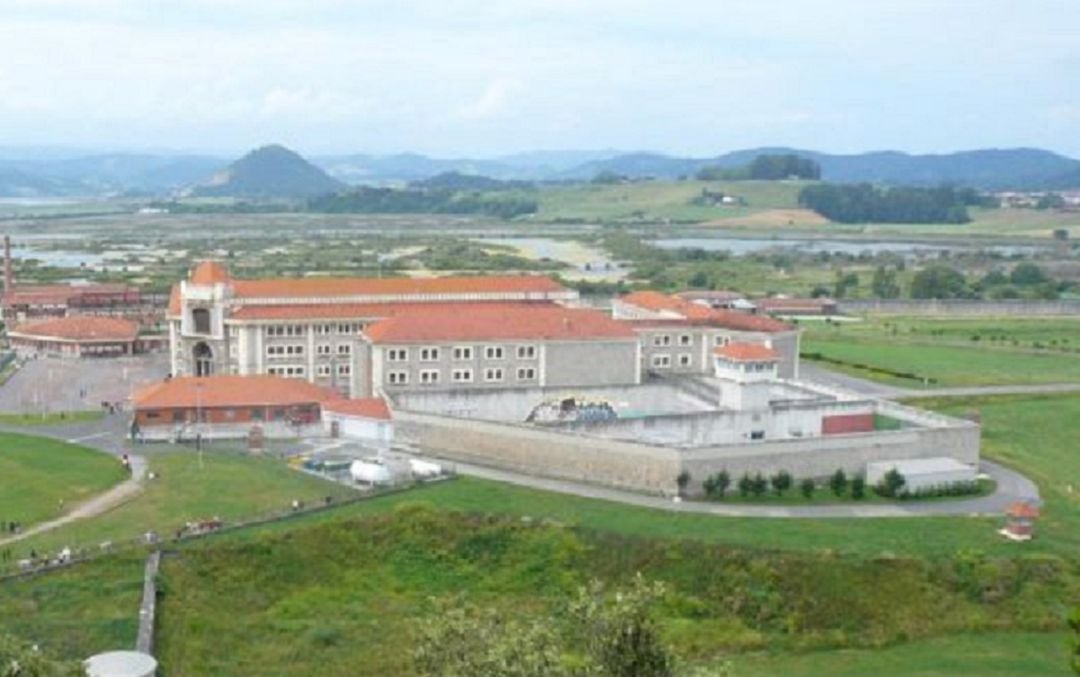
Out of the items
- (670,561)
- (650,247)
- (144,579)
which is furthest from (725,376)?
(650,247)

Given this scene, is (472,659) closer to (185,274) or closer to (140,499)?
(140,499)

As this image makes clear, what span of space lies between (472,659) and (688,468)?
29.3 metres

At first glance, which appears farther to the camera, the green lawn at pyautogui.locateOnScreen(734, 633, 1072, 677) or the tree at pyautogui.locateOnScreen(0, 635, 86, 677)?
the green lawn at pyautogui.locateOnScreen(734, 633, 1072, 677)

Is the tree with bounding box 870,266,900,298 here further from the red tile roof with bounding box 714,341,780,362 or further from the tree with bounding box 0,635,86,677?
the tree with bounding box 0,635,86,677

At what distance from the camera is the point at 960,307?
122875mm

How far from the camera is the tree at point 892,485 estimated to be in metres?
53.4

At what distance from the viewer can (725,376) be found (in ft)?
209

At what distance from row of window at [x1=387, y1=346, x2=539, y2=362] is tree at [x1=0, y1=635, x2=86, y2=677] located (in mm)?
39423

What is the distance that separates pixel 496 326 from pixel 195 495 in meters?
21.3

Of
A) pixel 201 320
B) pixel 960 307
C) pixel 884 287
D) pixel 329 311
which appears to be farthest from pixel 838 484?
pixel 884 287

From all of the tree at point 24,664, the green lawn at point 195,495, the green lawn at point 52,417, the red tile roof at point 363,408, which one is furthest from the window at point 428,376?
the tree at point 24,664

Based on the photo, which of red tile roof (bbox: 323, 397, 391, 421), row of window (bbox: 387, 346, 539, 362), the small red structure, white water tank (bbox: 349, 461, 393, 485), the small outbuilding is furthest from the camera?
row of window (bbox: 387, 346, 539, 362)

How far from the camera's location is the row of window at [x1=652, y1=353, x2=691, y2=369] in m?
72.8

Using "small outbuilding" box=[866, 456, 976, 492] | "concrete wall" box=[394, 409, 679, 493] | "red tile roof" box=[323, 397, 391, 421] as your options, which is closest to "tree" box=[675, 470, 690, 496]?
"concrete wall" box=[394, 409, 679, 493]
